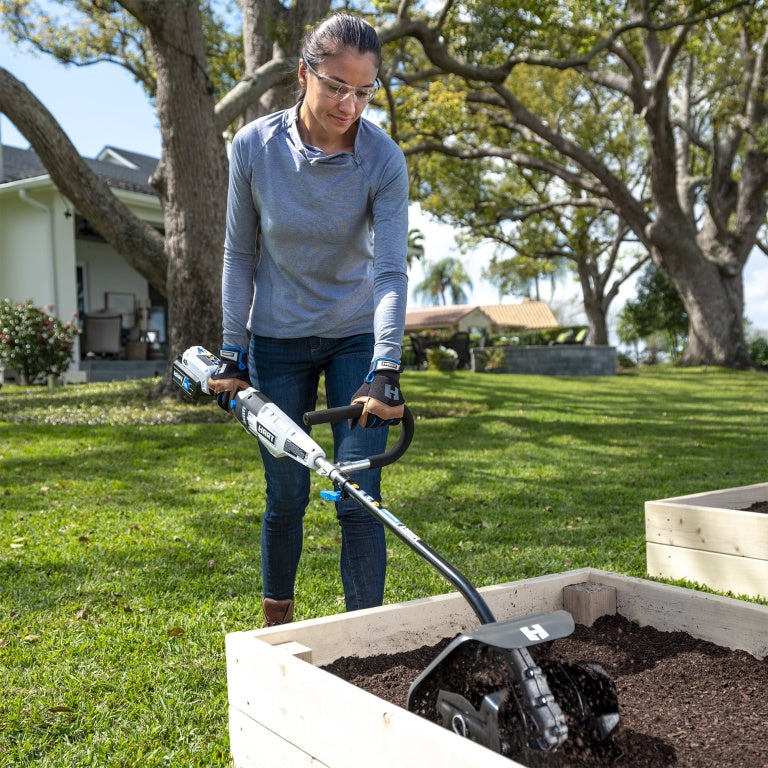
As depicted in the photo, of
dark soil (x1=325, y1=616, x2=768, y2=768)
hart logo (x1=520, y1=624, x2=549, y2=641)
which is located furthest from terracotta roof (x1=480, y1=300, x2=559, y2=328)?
hart logo (x1=520, y1=624, x2=549, y2=641)

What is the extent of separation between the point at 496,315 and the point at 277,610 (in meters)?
56.0

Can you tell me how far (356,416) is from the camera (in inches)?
85.5

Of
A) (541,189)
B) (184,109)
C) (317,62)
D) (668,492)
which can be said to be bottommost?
(668,492)

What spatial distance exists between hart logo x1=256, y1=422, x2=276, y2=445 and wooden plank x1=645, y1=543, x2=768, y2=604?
223 centimetres

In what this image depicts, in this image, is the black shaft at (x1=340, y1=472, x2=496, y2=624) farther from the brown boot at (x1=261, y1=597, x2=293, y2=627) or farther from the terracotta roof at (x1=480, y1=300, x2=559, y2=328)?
the terracotta roof at (x1=480, y1=300, x2=559, y2=328)

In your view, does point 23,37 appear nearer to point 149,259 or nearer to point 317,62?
point 149,259

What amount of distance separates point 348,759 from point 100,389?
393 inches

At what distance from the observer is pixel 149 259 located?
9664 millimetres

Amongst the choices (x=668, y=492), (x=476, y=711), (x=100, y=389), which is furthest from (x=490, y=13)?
(x=476, y=711)

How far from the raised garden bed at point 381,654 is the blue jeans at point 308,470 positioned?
0.24 metres

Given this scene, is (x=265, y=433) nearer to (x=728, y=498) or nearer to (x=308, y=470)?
(x=308, y=470)

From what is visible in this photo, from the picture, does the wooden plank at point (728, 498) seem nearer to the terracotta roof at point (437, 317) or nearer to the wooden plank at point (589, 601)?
the wooden plank at point (589, 601)

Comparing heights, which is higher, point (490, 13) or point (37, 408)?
point (490, 13)

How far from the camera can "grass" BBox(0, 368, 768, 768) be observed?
2564 millimetres
